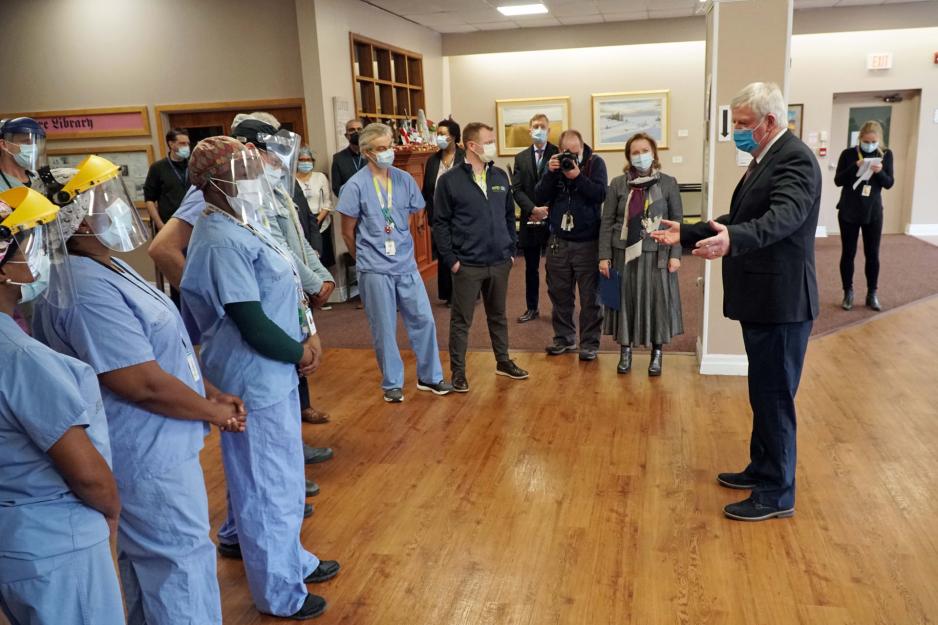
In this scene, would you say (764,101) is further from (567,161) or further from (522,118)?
(522,118)

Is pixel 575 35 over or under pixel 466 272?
Result: over

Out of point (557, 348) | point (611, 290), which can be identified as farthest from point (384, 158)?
point (557, 348)

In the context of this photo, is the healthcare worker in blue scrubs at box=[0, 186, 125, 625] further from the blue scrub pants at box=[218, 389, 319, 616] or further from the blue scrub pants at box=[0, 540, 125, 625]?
the blue scrub pants at box=[218, 389, 319, 616]

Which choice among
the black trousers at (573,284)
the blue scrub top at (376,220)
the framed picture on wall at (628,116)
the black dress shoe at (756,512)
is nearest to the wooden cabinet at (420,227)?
the black trousers at (573,284)

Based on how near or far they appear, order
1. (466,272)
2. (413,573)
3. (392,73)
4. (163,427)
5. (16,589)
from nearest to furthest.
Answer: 1. (16,589)
2. (163,427)
3. (413,573)
4. (466,272)
5. (392,73)

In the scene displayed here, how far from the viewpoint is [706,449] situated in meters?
3.51

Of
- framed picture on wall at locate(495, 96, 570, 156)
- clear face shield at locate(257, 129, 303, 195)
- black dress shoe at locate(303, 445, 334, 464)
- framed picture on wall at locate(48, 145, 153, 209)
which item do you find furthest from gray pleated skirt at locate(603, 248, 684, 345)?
framed picture on wall at locate(495, 96, 570, 156)

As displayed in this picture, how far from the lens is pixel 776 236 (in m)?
2.49

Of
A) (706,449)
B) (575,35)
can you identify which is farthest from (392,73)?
(706,449)

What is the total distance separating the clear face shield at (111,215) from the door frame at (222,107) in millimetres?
5272

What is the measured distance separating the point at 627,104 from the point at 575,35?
46.2 inches

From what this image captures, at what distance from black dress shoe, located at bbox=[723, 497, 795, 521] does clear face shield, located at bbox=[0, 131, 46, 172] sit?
3.52 metres

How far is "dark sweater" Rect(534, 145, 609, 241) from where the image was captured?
15.5 ft

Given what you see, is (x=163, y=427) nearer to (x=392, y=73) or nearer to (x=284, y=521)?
(x=284, y=521)
